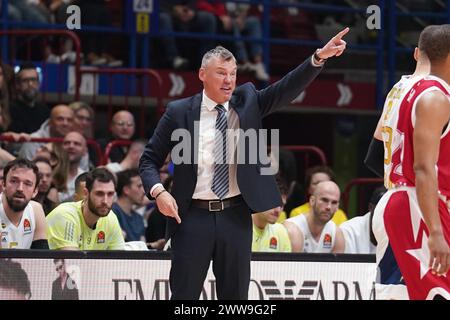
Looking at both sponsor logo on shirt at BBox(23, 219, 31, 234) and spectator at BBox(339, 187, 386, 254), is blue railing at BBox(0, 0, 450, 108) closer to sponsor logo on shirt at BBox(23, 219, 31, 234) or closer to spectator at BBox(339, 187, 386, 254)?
spectator at BBox(339, 187, 386, 254)

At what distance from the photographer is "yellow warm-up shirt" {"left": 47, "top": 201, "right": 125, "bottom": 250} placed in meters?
9.51

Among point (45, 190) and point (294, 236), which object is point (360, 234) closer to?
point (294, 236)

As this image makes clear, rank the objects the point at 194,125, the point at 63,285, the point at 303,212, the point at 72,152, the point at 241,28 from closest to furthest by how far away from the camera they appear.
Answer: the point at 194,125 < the point at 63,285 < the point at 72,152 < the point at 303,212 < the point at 241,28

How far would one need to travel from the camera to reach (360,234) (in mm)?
10875

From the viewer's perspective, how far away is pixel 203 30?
1523 centimetres

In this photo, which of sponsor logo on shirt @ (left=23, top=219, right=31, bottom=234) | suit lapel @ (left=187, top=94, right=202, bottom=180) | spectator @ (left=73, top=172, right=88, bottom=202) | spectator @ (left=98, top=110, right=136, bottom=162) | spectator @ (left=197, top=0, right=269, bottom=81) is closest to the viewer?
suit lapel @ (left=187, top=94, right=202, bottom=180)

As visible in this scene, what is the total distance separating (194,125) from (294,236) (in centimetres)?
363

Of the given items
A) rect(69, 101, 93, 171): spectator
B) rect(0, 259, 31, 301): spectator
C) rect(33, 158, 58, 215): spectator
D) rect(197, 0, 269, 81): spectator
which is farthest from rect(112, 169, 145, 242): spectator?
rect(197, 0, 269, 81): spectator

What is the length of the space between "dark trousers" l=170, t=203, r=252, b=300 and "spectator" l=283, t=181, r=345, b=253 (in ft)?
11.9

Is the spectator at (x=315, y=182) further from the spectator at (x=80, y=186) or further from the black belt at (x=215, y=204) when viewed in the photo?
the black belt at (x=215, y=204)

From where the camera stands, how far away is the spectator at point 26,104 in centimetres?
1205

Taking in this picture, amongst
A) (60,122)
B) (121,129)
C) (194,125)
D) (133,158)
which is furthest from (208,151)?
(121,129)
